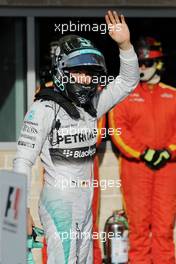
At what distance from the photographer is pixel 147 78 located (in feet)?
25.5

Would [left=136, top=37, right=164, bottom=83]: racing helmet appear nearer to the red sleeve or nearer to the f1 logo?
the red sleeve

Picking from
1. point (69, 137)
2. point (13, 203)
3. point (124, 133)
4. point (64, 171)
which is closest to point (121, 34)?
point (69, 137)

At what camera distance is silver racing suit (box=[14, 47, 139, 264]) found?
5.57 m

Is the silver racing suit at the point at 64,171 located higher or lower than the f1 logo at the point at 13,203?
higher

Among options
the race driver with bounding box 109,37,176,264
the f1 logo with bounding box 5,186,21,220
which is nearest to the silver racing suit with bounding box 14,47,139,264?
the f1 logo with bounding box 5,186,21,220

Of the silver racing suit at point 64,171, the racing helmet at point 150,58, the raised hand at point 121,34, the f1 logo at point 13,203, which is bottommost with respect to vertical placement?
the f1 logo at point 13,203

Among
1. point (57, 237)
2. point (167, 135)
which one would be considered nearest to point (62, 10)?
point (167, 135)

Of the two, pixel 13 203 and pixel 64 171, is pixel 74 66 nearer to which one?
pixel 64 171

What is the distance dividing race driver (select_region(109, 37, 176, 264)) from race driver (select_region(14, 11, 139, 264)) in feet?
6.08

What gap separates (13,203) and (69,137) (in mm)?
965

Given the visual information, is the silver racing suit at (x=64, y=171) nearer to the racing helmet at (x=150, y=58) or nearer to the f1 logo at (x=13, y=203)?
the f1 logo at (x=13, y=203)

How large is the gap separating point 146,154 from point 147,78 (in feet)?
2.19

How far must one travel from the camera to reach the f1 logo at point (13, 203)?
469cm

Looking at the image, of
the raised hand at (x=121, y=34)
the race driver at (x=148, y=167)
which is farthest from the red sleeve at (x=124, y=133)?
the raised hand at (x=121, y=34)
